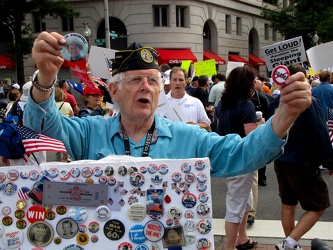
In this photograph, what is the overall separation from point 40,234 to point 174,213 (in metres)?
0.53

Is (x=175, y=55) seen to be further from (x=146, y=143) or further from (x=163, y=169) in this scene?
(x=163, y=169)

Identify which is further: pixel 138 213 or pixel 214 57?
pixel 214 57

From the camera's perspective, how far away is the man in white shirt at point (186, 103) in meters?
5.88

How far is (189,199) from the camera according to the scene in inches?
67.5

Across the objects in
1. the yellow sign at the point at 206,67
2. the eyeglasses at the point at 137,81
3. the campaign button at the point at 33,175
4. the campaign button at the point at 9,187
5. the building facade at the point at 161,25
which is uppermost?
the building facade at the point at 161,25

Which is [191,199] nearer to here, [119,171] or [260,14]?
[119,171]

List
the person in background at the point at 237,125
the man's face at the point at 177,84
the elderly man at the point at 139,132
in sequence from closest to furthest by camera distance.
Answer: the elderly man at the point at 139,132
the person in background at the point at 237,125
the man's face at the point at 177,84

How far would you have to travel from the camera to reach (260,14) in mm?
40125

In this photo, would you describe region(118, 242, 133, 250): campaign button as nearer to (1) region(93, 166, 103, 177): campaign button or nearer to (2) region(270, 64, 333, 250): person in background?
(1) region(93, 166, 103, 177): campaign button

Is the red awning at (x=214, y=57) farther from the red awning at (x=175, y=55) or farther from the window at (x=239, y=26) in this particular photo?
the window at (x=239, y=26)

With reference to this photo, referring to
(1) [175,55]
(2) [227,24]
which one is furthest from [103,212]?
(2) [227,24]

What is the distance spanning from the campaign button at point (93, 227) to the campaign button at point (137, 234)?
0.13 metres

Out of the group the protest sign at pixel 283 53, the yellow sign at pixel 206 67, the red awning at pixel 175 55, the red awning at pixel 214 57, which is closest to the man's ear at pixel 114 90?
the protest sign at pixel 283 53

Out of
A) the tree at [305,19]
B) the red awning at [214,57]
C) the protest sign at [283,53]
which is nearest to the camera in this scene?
the protest sign at [283,53]
